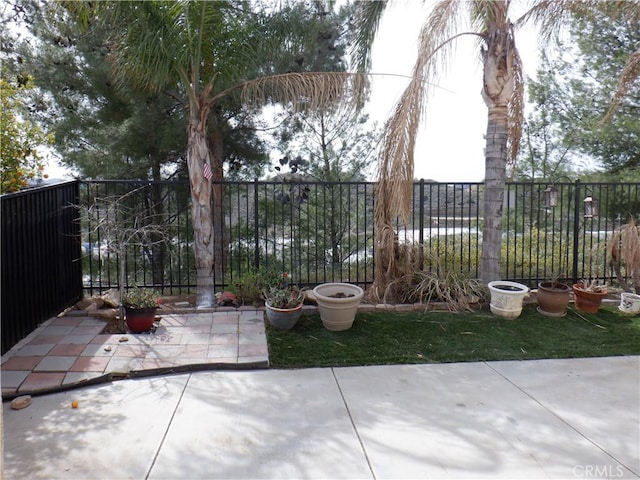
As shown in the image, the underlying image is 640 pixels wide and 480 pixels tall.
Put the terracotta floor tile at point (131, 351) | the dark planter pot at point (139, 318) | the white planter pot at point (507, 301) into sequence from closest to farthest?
the terracotta floor tile at point (131, 351), the dark planter pot at point (139, 318), the white planter pot at point (507, 301)

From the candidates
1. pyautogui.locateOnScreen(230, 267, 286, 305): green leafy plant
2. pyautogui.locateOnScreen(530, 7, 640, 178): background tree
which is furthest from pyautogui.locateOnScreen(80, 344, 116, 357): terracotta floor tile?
pyautogui.locateOnScreen(530, 7, 640, 178): background tree

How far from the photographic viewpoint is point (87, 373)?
3877mm

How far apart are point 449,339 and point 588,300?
2.18m

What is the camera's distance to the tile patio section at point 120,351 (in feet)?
12.5

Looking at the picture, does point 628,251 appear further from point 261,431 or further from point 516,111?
point 261,431

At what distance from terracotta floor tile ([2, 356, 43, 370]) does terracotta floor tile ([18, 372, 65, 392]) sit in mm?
181

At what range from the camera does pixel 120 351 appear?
4418 millimetres

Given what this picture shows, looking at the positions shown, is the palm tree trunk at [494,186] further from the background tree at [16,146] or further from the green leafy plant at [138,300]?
the background tree at [16,146]

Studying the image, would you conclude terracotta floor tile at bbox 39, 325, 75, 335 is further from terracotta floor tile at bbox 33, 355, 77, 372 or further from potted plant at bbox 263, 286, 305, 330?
potted plant at bbox 263, 286, 305, 330

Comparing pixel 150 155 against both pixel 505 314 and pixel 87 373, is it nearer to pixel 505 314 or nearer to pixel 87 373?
pixel 87 373

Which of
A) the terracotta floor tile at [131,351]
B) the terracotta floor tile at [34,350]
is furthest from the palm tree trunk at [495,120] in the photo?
the terracotta floor tile at [34,350]

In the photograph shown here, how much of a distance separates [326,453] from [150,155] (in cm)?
712

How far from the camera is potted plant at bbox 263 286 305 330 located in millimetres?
5047

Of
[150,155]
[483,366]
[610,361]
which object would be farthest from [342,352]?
[150,155]
